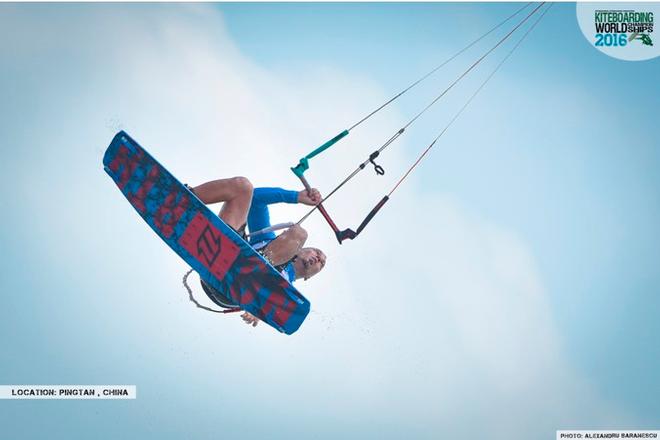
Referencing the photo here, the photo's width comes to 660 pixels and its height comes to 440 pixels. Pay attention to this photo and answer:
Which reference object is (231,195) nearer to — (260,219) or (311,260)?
(260,219)

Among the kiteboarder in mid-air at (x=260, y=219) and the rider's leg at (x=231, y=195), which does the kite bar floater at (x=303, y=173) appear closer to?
the kiteboarder in mid-air at (x=260, y=219)

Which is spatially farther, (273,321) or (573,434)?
(573,434)

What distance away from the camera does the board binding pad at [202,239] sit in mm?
3982

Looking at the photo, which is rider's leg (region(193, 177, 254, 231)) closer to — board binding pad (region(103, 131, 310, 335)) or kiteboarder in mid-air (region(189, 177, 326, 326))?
kiteboarder in mid-air (region(189, 177, 326, 326))

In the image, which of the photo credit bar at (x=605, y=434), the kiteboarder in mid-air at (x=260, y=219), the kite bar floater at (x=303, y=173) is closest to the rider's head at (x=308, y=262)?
the kiteboarder in mid-air at (x=260, y=219)

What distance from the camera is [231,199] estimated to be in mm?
4090

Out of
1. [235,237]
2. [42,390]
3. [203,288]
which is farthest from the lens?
[42,390]

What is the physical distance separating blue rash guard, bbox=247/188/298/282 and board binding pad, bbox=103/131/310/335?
24 centimetres

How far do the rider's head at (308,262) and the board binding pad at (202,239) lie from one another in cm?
44

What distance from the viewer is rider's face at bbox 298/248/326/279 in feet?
→ 14.5

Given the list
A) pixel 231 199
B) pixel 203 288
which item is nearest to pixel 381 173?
pixel 231 199

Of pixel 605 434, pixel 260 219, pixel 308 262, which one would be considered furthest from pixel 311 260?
pixel 605 434

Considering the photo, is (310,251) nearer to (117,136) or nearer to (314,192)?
(314,192)

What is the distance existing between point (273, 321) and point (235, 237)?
470mm
